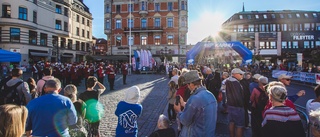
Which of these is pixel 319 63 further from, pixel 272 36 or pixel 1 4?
pixel 1 4

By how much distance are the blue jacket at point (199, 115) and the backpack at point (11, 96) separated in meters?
4.30

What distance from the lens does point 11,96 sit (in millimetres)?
5426

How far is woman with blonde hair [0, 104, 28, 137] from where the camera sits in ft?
6.28

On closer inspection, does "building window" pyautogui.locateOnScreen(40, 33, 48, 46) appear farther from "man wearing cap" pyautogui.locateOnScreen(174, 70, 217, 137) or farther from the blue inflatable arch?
"man wearing cap" pyautogui.locateOnScreen(174, 70, 217, 137)

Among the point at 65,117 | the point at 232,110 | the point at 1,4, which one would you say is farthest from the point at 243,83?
the point at 1,4

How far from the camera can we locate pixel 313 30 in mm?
55000

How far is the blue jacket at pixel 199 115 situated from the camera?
2.95m

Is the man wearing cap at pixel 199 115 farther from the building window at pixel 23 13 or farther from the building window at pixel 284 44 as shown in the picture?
the building window at pixel 284 44

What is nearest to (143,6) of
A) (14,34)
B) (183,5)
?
(183,5)

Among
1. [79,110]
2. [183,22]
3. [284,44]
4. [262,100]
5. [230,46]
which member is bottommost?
[79,110]

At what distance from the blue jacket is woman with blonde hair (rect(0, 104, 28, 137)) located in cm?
181

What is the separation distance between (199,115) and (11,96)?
4.72m

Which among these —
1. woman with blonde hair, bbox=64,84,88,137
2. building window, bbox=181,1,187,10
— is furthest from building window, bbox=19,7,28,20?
woman with blonde hair, bbox=64,84,88,137

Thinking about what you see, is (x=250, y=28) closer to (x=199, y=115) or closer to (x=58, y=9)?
(x=58, y=9)
